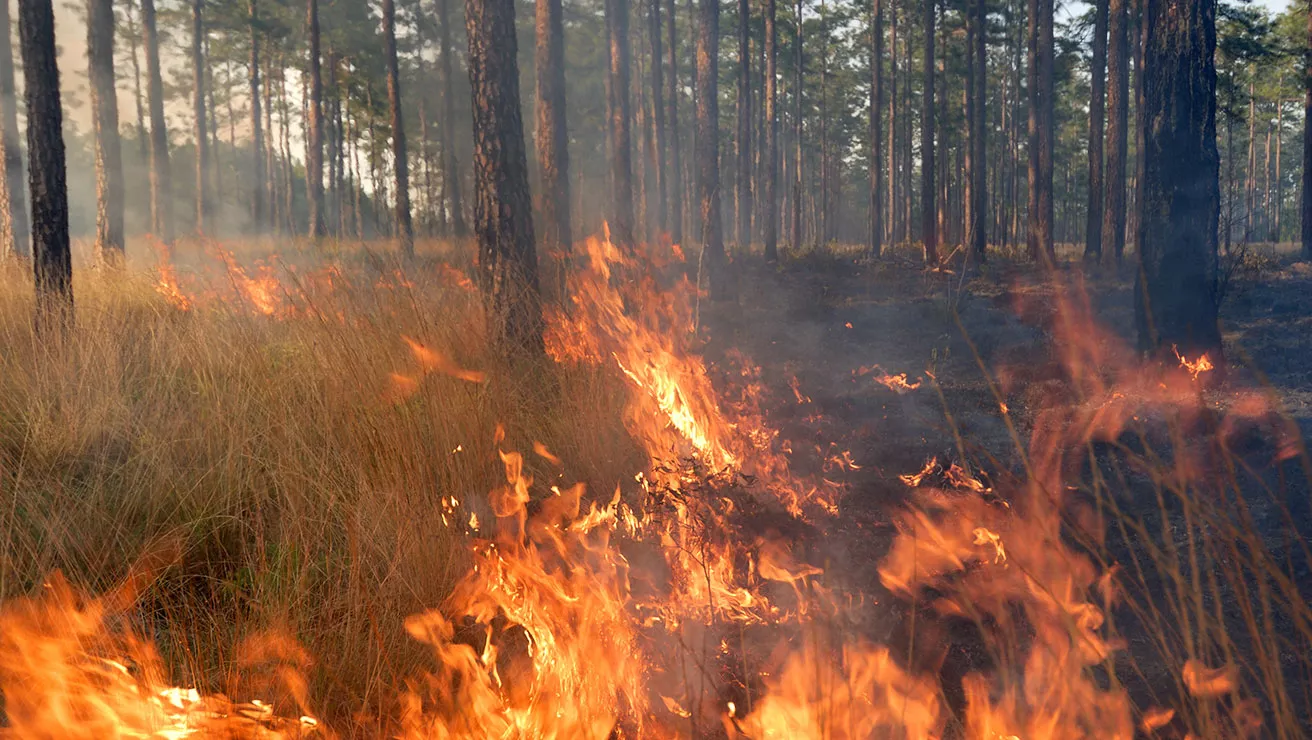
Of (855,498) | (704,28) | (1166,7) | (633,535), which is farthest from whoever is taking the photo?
(704,28)

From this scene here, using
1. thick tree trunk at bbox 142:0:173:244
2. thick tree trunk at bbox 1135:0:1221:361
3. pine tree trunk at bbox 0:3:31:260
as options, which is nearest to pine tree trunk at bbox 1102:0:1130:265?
thick tree trunk at bbox 1135:0:1221:361

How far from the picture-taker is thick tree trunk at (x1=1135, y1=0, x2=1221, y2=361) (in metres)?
6.97

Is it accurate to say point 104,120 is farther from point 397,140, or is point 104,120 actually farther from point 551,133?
point 551,133

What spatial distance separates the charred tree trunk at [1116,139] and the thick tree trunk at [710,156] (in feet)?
25.4

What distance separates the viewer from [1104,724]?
259cm

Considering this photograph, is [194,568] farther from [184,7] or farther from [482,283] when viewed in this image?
[184,7]

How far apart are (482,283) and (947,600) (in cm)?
435

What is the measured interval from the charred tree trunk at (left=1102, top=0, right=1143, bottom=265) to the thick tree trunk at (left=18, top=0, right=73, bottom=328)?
1579 centimetres

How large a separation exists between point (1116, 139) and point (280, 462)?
698 inches

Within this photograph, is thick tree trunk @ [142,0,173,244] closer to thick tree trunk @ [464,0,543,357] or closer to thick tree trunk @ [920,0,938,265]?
thick tree trunk @ [464,0,543,357]

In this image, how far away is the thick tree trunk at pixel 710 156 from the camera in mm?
12953

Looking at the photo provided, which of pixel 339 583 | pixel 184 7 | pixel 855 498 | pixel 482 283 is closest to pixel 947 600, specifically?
pixel 855 498

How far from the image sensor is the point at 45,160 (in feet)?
19.0

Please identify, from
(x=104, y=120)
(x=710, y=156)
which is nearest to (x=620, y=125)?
(x=710, y=156)
